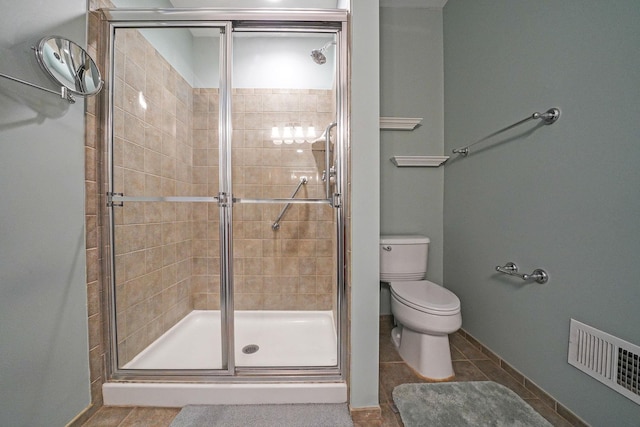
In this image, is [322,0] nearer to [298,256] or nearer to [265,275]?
[298,256]

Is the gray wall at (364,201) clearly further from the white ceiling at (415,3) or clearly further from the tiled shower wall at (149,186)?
the white ceiling at (415,3)

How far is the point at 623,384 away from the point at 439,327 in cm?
64

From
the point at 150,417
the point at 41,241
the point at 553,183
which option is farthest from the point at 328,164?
the point at 150,417

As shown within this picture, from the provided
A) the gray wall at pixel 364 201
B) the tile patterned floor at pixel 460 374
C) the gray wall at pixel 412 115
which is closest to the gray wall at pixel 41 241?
the gray wall at pixel 364 201

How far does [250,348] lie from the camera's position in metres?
1.58

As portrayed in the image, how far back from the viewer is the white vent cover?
Answer: 0.86m

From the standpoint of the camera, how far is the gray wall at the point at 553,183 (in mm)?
906

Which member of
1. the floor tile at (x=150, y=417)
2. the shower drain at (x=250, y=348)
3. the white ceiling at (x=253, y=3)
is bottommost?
the floor tile at (x=150, y=417)

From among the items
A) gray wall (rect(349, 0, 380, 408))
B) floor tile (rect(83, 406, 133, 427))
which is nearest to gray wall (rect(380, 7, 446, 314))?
gray wall (rect(349, 0, 380, 408))

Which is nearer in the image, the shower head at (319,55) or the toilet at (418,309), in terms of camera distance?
the toilet at (418,309)

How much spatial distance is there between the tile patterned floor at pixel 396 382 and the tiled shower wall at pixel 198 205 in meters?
0.27

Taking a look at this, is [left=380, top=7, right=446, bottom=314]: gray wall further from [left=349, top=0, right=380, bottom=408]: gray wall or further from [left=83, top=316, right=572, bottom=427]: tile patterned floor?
[left=349, top=0, right=380, bottom=408]: gray wall

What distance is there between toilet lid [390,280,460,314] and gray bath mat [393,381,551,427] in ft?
1.34

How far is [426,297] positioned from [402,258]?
33cm
